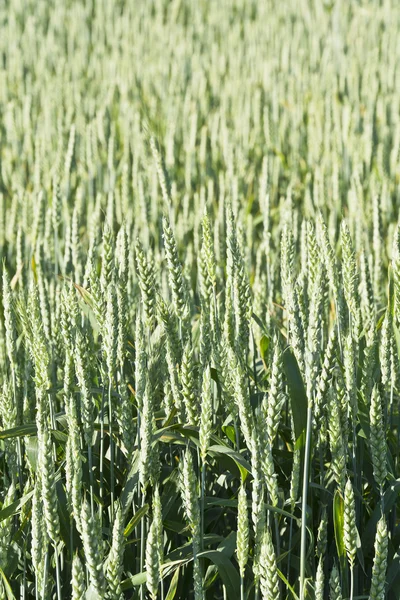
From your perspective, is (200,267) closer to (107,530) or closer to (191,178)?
(107,530)

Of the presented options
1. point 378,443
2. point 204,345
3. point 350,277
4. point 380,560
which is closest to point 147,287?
point 204,345

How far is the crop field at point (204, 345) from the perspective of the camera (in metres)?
0.98

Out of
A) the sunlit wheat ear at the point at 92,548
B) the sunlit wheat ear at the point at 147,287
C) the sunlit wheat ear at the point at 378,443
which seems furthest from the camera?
the sunlit wheat ear at the point at 147,287

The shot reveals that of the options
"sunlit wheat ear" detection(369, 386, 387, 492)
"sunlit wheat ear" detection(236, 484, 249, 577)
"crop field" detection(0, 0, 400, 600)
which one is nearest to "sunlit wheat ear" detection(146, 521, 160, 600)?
"crop field" detection(0, 0, 400, 600)

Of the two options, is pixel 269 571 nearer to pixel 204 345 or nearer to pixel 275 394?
pixel 275 394

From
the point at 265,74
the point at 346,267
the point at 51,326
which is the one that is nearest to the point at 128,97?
the point at 265,74

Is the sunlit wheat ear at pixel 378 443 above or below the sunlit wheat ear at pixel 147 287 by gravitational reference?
below

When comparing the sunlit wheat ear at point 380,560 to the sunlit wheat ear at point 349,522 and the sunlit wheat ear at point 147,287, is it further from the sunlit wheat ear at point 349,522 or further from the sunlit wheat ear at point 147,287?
the sunlit wheat ear at point 147,287

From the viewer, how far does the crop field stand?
983mm

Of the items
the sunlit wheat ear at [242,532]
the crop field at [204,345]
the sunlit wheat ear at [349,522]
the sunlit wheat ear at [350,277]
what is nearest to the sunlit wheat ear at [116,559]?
the crop field at [204,345]

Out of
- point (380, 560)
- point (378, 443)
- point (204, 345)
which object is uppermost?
point (204, 345)

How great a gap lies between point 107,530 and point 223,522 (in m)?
0.30

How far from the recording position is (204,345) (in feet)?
4.05

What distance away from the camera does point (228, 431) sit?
3.99 feet
